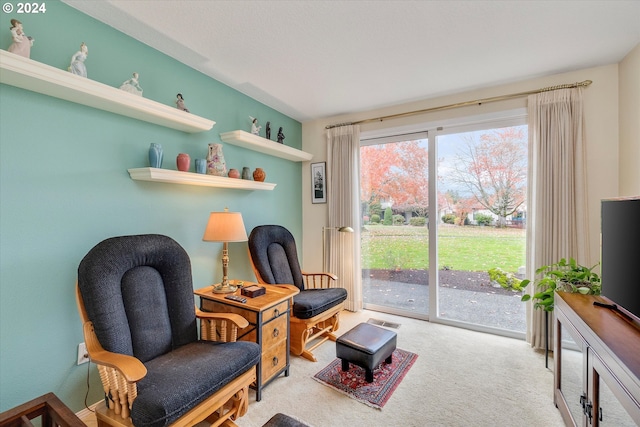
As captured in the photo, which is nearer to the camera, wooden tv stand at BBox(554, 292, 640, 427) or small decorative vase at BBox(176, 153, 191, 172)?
wooden tv stand at BBox(554, 292, 640, 427)

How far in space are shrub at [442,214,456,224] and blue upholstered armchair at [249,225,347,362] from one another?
4.96 ft

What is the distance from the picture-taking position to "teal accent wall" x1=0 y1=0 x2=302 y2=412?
5.09ft

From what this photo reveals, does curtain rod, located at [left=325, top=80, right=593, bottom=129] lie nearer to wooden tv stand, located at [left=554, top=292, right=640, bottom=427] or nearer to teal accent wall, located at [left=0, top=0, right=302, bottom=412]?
wooden tv stand, located at [left=554, top=292, right=640, bottom=427]

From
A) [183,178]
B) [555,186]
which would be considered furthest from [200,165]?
[555,186]

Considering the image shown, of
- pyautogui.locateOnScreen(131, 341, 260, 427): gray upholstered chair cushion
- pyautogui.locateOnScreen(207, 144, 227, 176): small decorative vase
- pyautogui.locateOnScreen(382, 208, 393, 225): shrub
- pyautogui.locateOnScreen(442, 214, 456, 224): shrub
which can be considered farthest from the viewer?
pyautogui.locateOnScreen(382, 208, 393, 225): shrub

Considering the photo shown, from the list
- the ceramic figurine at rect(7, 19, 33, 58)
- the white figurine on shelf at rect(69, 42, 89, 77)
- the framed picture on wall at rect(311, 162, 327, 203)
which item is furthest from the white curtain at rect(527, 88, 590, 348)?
the ceramic figurine at rect(7, 19, 33, 58)

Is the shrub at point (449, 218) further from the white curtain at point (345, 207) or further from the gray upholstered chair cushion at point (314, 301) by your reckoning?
the gray upholstered chair cushion at point (314, 301)

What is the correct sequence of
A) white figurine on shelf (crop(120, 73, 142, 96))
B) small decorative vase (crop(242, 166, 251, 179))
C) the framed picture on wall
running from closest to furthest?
white figurine on shelf (crop(120, 73, 142, 96)), small decorative vase (crop(242, 166, 251, 179)), the framed picture on wall

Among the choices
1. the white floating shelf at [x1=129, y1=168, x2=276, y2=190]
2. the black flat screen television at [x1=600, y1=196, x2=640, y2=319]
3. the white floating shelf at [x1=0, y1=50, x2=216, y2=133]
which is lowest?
the black flat screen television at [x1=600, y1=196, x2=640, y2=319]

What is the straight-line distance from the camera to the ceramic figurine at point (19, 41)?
146 cm

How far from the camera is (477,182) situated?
3.14 m

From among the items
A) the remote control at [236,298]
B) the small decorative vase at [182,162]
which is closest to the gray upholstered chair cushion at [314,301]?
the remote control at [236,298]

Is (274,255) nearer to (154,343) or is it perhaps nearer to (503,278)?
(154,343)

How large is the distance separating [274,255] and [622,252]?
8.70 feet
